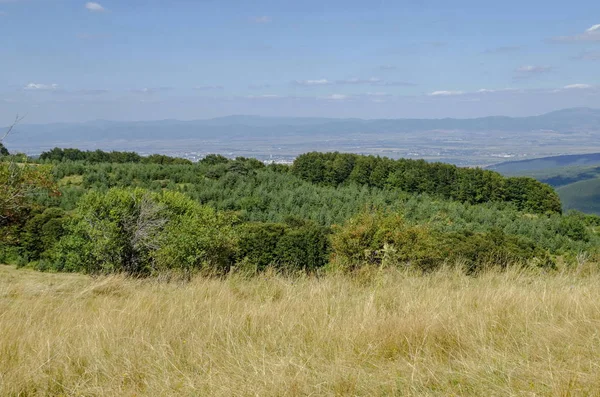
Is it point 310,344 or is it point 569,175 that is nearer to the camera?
point 310,344

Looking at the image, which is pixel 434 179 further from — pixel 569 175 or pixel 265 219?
pixel 569 175

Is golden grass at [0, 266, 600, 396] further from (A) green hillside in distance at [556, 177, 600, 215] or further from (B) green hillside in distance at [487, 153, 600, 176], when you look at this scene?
(B) green hillside in distance at [487, 153, 600, 176]

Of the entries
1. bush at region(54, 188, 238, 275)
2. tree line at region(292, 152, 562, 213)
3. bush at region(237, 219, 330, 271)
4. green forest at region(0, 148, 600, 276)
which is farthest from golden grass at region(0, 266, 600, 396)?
tree line at region(292, 152, 562, 213)

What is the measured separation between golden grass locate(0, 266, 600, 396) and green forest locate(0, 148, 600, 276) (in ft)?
6.14

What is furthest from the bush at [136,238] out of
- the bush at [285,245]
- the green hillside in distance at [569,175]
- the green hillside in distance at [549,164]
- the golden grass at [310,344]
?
the green hillside in distance at [549,164]

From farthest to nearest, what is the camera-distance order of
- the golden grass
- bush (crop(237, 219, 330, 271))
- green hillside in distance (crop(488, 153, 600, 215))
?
green hillside in distance (crop(488, 153, 600, 215)), bush (crop(237, 219, 330, 271)), the golden grass

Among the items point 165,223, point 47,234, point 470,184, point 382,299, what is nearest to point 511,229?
point 470,184

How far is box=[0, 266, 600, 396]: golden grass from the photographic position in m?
2.93

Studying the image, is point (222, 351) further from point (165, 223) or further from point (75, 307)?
point (165, 223)

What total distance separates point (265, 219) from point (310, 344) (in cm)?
4215

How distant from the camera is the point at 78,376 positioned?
129 inches

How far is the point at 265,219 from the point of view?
45.7 metres

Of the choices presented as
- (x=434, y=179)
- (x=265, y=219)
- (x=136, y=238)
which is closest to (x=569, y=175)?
(x=434, y=179)

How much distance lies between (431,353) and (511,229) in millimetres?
45736
